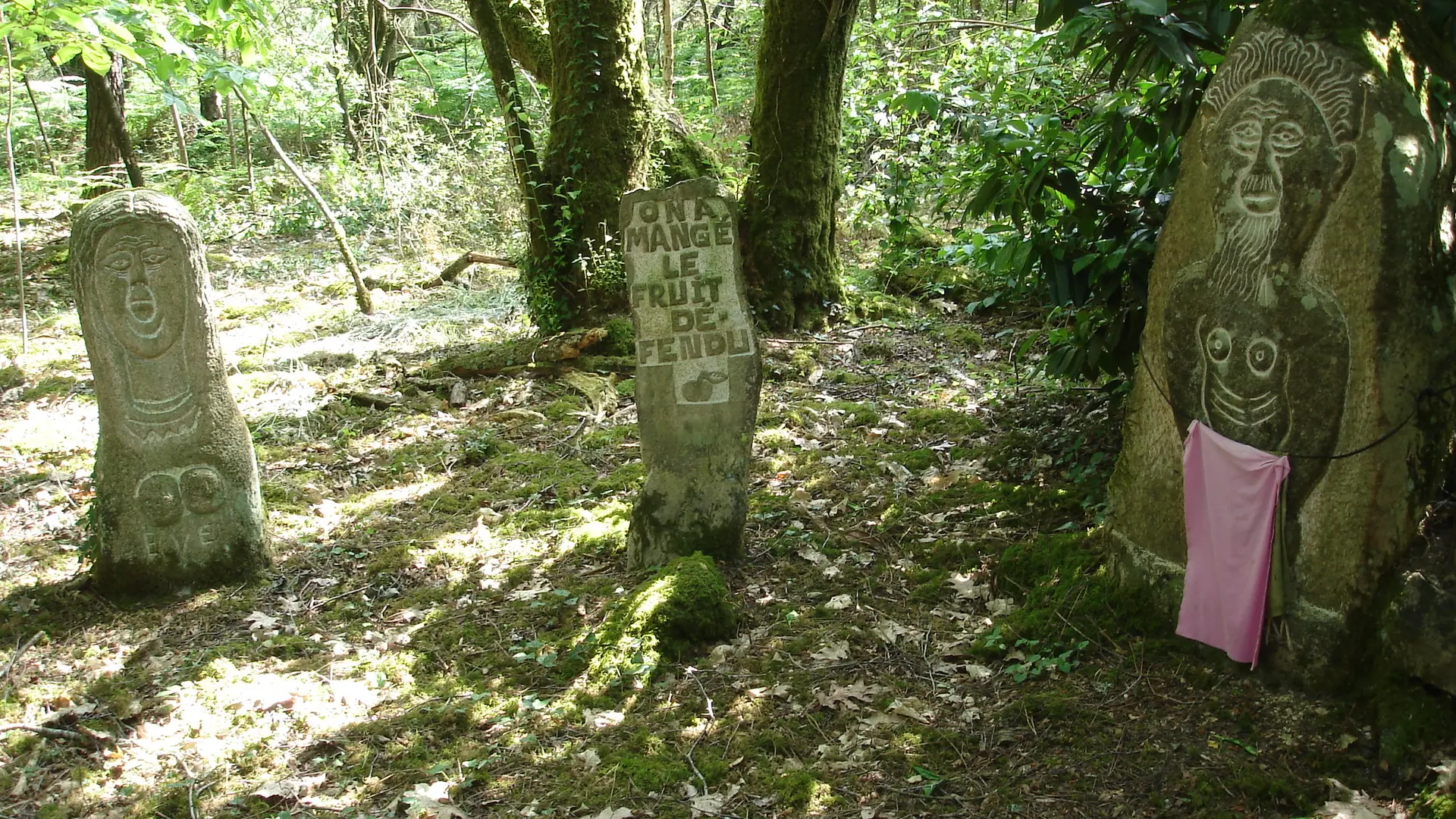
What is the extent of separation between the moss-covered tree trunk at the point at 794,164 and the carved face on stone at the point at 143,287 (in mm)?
4953

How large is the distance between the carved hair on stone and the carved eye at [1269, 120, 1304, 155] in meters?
0.08

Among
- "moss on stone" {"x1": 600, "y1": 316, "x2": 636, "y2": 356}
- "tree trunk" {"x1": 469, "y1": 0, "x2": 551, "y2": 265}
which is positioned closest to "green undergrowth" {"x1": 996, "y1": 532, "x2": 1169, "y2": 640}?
"moss on stone" {"x1": 600, "y1": 316, "x2": 636, "y2": 356}

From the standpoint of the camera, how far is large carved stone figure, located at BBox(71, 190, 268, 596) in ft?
15.3

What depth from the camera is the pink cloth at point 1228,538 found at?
333cm

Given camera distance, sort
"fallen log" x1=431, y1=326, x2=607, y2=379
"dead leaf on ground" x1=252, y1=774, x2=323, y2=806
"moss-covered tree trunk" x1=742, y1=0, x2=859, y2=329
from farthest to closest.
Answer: "moss-covered tree trunk" x1=742, y1=0, x2=859, y2=329, "fallen log" x1=431, y1=326, x2=607, y2=379, "dead leaf on ground" x1=252, y1=774, x2=323, y2=806

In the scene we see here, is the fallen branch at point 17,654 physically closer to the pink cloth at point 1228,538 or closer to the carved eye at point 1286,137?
the pink cloth at point 1228,538

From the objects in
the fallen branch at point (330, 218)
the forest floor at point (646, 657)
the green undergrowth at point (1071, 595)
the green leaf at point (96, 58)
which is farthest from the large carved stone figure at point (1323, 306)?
the fallen branch at point (330, 218)

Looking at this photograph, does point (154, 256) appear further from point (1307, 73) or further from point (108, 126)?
point (108, 126)

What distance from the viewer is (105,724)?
3.83 m

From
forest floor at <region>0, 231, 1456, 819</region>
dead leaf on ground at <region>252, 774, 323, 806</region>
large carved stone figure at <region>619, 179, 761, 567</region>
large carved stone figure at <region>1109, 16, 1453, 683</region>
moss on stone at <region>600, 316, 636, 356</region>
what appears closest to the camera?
large carved stone figure at <region>1109, 16, 1453, 683</region>

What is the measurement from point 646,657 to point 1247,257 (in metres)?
2.84

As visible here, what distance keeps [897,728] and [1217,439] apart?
1.59m

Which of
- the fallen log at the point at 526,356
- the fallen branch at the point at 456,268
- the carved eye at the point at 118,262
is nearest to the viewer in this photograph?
the carved eye at the point at 118,262

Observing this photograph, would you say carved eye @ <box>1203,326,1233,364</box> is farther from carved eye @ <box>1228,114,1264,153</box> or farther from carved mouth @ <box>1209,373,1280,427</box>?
carved eye @ <box>1228,114,1264,153</box>
